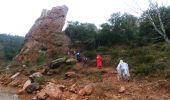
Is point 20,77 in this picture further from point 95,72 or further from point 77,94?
point 77,94

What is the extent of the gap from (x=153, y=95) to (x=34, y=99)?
620cm

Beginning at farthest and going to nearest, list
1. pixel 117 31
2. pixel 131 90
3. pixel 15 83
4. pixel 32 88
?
pixel 117 31 → pixel 15 83 → pixel 32 88 → pixel 131 90

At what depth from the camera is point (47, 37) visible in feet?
140

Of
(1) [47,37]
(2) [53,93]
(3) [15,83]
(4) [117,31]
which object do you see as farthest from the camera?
(1) [47,37]

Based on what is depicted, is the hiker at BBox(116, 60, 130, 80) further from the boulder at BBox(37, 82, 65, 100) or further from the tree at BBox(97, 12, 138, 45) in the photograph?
the tree at BBox(97, 12, 138, 45)

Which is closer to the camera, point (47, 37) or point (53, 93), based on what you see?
point (53, 93)

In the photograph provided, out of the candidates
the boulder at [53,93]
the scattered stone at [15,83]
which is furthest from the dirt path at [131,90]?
the scattered stone at [15,83]

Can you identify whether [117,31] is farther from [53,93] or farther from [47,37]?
[53,93]

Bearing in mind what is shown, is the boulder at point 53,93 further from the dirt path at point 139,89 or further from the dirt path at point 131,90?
the dirt path at point 139,89

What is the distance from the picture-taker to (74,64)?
25047 millimetres

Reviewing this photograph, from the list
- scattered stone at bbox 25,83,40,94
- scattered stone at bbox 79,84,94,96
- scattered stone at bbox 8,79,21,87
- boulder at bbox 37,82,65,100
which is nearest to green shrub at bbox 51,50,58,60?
scattered stone at bbox 8,79,21,87

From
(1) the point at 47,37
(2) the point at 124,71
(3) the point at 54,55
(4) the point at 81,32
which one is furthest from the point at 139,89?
(1) the point at 47,37

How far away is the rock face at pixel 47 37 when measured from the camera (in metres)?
39.9

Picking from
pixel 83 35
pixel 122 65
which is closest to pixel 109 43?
pixel 83 35
